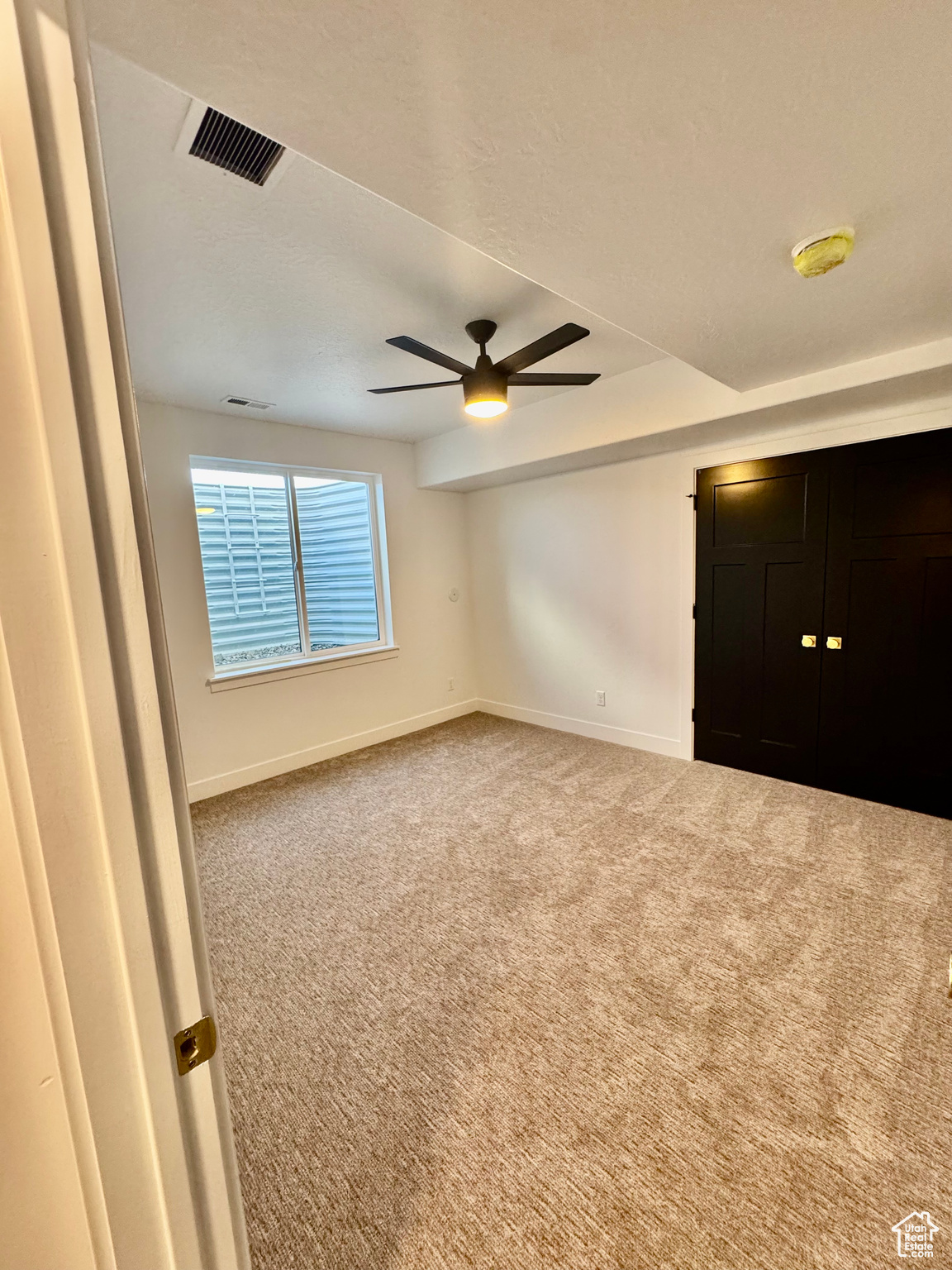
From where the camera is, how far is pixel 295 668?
12.7ft

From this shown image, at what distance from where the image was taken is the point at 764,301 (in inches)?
73.2

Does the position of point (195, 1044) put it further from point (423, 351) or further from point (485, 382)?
point (485, 382)

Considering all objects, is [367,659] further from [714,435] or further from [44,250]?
[44,250]

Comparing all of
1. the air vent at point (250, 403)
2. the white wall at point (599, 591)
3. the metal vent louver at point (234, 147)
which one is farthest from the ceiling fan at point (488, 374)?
the white wall at point (599, 591)

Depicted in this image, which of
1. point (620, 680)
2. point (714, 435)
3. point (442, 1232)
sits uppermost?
point (714, 435)

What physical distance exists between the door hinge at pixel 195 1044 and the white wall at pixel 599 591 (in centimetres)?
358

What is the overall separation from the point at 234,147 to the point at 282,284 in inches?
25.4

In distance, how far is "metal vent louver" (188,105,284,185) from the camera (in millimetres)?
1287

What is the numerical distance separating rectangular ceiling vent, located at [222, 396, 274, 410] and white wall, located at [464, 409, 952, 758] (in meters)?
2.05

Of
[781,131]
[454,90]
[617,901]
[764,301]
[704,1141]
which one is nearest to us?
[454,90]

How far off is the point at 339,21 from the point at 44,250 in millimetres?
864

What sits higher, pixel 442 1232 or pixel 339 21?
pixel 339 21

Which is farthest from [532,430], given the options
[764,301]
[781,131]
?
[781,131]

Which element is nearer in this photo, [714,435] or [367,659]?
[714,435]
